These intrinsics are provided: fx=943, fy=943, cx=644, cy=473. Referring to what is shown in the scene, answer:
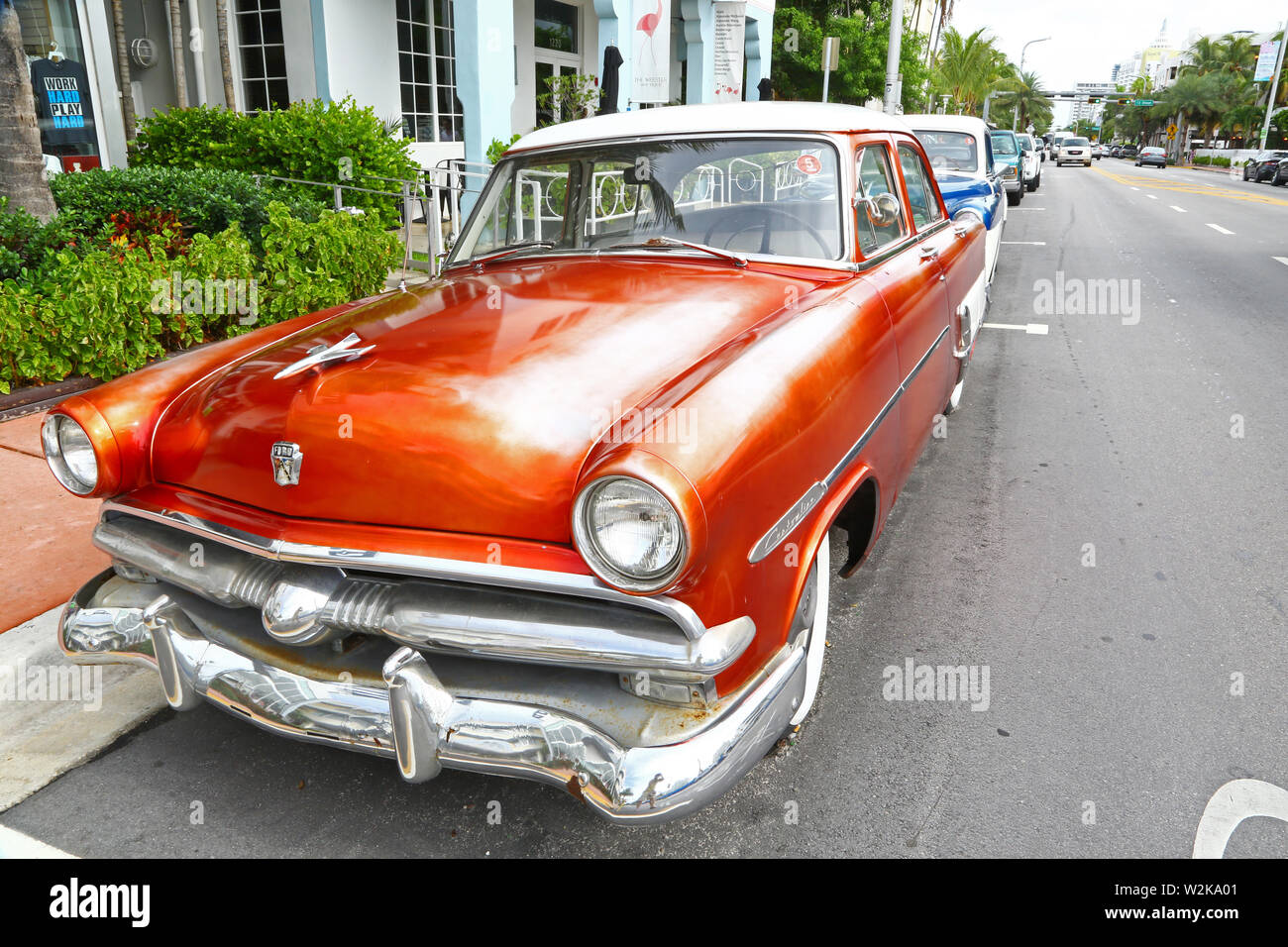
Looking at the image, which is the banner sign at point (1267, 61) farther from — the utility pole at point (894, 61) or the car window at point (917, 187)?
the car window at point (917, 187)

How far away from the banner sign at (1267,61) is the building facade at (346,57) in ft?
181

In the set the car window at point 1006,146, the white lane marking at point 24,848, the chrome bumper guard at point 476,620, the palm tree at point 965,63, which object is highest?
the palm tree at point 965,63

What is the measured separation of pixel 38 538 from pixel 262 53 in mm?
10051

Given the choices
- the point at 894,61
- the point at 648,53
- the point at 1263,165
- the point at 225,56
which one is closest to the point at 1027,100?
the point at 1263,165

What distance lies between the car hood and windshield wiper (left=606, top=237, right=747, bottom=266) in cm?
19

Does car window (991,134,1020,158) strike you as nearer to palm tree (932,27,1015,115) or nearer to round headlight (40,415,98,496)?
round headlight (40,415,98,496)

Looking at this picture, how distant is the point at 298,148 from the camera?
8.73 metres

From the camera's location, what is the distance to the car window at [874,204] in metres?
3.31

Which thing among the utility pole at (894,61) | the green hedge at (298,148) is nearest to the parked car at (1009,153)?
the utility pole at (894,61)

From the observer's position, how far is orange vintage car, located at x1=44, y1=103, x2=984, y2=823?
1.94 meters

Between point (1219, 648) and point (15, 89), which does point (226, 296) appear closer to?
point (15, 89)

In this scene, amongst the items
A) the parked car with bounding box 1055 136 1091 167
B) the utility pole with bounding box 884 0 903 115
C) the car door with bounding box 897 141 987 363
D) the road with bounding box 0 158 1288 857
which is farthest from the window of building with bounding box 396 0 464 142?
the parked car with bounding box 1055 136 1091 167

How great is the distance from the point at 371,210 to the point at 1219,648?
284 inches

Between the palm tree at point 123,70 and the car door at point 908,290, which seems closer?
the car door at point 908,290
